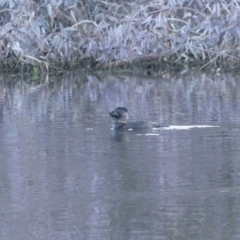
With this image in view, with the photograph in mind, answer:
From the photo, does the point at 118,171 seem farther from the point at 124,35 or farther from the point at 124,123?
the point at 124,35

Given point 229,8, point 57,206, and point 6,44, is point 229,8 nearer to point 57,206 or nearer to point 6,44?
point 6,44

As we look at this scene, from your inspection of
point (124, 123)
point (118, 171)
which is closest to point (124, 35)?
point (124, 123)

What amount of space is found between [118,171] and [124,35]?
11.5m

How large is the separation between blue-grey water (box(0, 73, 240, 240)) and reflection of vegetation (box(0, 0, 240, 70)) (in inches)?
227

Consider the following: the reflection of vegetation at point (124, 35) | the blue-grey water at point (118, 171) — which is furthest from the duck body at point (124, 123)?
the reflection of vegetation at point (124, 35)

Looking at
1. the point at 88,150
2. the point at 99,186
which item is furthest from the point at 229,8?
the point at 99,186

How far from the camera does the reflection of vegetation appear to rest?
1930 centimetres

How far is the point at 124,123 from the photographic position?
1027 cm

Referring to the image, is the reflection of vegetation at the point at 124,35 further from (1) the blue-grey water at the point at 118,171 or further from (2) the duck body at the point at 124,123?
(2) the duck body at the point at 124,123

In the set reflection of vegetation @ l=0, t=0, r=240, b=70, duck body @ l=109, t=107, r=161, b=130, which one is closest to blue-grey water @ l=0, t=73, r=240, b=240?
duck body @ l=109, t=107, r=161, b=130

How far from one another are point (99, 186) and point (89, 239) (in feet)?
4.82

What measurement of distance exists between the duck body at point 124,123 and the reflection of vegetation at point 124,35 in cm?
884

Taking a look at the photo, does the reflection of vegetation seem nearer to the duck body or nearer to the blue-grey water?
the blue-grey water

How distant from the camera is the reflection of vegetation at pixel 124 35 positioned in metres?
19.3
